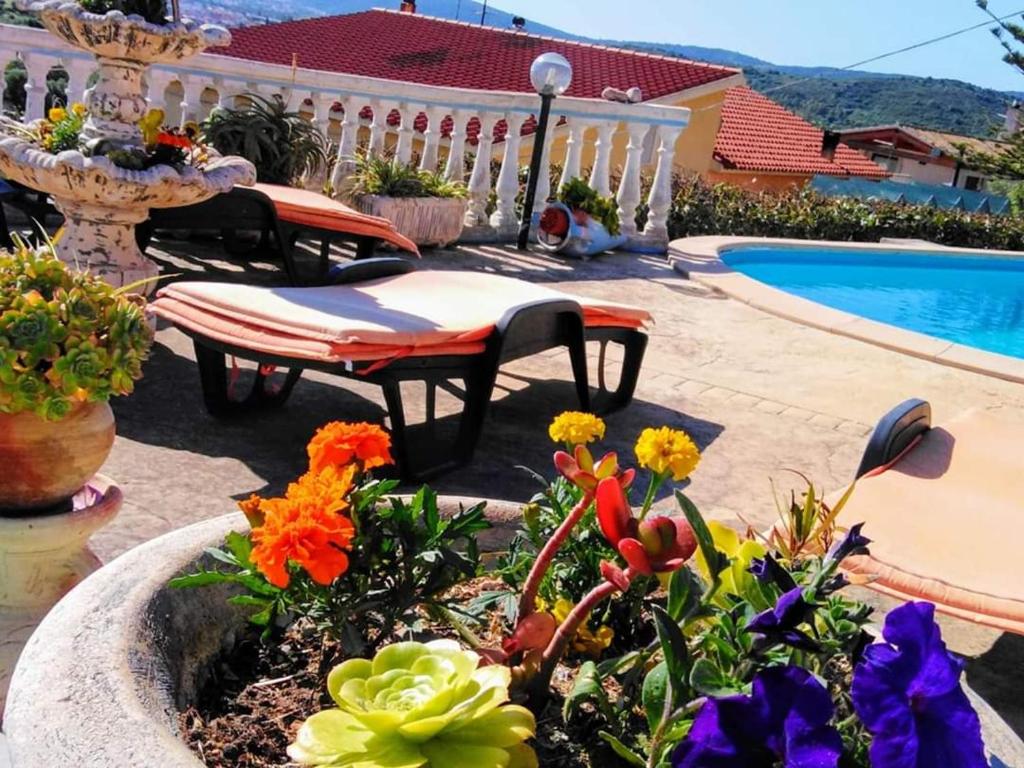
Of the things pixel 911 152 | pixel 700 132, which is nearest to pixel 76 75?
pixel 700 132

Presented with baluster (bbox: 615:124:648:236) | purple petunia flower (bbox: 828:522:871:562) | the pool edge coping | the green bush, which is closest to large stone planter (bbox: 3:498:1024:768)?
purple petunia flower (bbox: 828:522:871:562)

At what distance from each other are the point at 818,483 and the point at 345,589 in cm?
301

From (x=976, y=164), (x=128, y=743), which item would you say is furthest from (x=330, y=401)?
(x=976, y=164)

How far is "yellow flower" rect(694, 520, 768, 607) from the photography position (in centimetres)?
136

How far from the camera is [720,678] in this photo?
118 centimetres

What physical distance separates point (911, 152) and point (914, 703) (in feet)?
193

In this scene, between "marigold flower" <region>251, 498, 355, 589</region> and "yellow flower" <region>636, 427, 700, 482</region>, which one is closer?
"marigold flower" <region>251, 498, 355, 589</region>

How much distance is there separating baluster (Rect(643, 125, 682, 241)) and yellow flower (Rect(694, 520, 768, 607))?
28.8ft

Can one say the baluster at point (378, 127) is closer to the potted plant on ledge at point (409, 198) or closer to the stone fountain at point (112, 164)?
the potted plant on ledge at point (409, 198)

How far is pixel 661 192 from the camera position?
10250 mm

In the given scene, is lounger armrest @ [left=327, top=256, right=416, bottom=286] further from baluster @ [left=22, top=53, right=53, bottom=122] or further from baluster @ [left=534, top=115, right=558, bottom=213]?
baluster @ [left=534, top=115, right=558, bottom=213]

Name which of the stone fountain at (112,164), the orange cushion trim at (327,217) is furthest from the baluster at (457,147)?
the stone fountain at (112,164)

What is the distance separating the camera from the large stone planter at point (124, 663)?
3.94ft

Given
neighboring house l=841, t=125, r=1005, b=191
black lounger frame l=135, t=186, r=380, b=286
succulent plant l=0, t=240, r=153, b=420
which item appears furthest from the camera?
neighboring house l=841, t=125, r=1005, b=191
